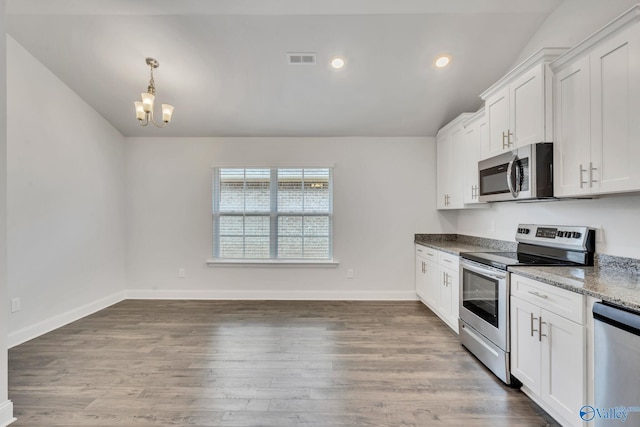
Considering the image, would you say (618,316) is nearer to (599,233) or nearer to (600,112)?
(599,233)

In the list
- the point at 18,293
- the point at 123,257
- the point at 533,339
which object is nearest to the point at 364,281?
the point at 533,339

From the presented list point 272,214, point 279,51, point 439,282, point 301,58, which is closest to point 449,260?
point 439,282

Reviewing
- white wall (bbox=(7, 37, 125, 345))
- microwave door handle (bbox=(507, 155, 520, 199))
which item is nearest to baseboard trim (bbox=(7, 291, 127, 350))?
white wall (bbox=(7, 37, 125, 345))

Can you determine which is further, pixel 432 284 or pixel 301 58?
pixel 432 284

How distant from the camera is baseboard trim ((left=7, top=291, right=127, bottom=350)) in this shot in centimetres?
296

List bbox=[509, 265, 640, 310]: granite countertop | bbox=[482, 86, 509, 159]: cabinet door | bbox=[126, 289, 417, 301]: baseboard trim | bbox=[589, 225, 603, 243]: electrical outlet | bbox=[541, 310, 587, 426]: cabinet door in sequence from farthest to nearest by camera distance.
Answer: bbox=[126, 289, 417, 301]: baseboard trim
bbox=[482, 86, 509, 159]: cabinet door
bbox=[589, 225, 603, 243]: electrical outlet
bbox=[541, 310, 587, 426]: cabinet door
bbox=[509, 265, 640, 310]: granite countertop

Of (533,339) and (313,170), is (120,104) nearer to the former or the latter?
(313,170)

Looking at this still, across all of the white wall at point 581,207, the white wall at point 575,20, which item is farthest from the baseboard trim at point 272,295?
the white wall at point 575,20

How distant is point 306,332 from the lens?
3236 mm

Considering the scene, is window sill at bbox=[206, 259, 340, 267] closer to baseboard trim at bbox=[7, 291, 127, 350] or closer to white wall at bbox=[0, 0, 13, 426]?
baseboard trim at bbox=[7, 291, 127, 350]

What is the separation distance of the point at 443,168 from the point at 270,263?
2.89 m

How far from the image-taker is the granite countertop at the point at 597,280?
144 centimetres

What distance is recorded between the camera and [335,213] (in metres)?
4.49

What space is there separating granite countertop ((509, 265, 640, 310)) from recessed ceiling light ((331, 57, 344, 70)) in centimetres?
262
